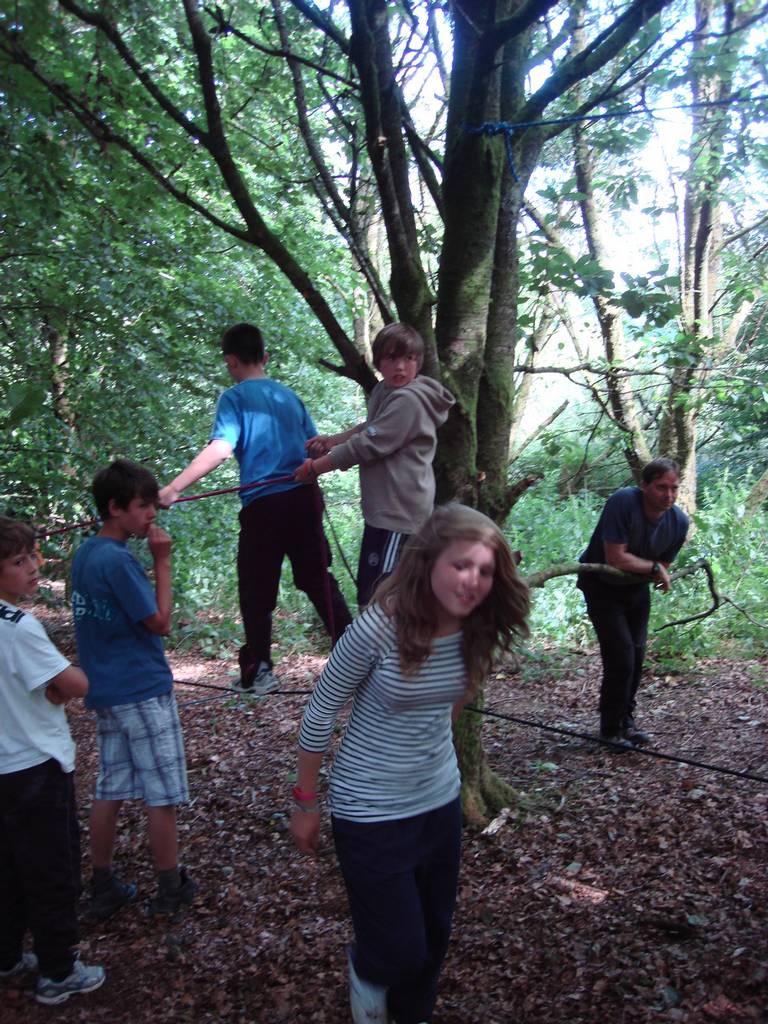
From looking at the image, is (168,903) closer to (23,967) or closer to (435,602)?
(23,967)

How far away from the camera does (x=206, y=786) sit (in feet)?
15.1

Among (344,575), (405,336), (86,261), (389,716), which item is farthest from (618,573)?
(344,575)

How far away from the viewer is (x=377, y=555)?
3.03m

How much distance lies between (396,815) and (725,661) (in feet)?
18.6

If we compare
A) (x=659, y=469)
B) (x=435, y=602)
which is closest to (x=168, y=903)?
(x=435, y=602)

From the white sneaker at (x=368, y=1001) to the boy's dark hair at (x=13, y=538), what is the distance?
1.56 meters

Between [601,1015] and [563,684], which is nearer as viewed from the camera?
[601,1015]

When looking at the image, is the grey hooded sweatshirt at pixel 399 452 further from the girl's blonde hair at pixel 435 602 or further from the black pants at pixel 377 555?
the girl's blonde hair at pixel 435 602

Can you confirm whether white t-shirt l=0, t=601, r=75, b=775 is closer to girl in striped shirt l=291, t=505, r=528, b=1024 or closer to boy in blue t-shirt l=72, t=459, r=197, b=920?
boy in blue t-shirt l=72, t=459, r=197, b=920

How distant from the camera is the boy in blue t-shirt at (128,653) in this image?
2.82 meters

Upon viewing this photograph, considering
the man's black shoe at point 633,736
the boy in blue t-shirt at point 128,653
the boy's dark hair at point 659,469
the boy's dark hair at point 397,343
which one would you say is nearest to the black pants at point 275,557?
the boy in blue t-shirt at point 128,653

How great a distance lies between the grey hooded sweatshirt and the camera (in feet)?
9.58

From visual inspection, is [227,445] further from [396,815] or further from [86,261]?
[86,261]

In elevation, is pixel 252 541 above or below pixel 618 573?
above
